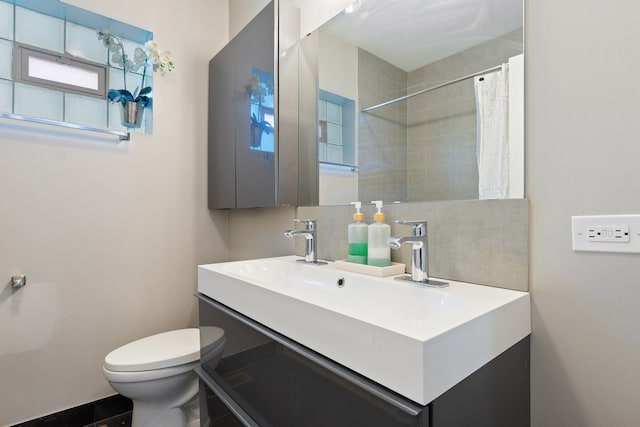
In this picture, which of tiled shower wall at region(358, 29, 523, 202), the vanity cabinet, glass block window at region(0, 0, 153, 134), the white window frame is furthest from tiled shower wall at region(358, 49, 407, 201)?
the white window frame

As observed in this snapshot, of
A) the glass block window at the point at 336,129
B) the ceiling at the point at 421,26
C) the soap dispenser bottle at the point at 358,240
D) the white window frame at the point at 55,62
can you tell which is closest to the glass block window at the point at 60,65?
the white window frame at the point at 55,62

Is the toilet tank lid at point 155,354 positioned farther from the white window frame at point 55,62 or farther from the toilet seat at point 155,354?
the white window frame at point 55,62

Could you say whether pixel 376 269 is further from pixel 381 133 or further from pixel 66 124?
pixel 66 124

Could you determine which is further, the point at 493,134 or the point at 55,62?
the point at 55,62

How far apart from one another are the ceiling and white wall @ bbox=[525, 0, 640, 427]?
0.10 m

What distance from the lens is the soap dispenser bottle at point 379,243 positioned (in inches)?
42.2

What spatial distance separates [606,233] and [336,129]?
0.98m

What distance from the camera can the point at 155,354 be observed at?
1.38 meters

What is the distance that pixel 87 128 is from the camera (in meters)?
1.58

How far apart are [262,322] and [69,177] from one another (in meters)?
1.36

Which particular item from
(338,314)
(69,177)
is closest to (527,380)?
(338,314)

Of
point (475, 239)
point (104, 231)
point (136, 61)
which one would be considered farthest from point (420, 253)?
point (136, 61)

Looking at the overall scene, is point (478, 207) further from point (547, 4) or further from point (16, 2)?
point (16, 2)

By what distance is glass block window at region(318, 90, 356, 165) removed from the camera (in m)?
1.34
